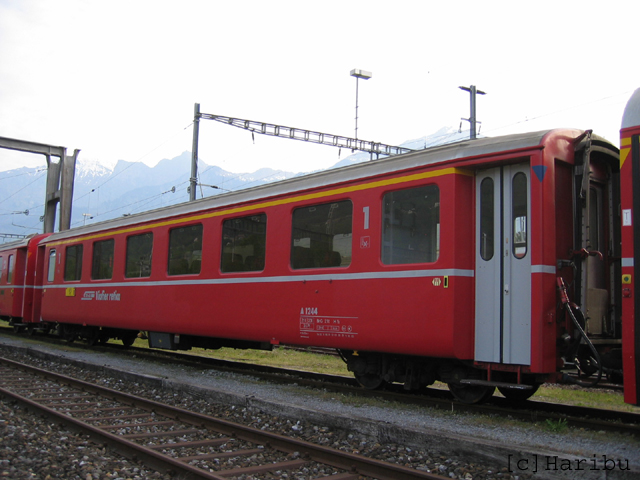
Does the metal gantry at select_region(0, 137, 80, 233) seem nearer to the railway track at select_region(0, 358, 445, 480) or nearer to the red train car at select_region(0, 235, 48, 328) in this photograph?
the red train car at select_region(0, 235, 48, 328)

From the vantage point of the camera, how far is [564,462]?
A: 4.18 m

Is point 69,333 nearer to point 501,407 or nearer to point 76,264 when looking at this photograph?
point 76,264

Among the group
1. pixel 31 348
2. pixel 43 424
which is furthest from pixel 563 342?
pixel 31 348

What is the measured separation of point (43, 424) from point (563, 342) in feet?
18.3

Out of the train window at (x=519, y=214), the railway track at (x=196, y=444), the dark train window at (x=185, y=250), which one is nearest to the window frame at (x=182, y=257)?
the dark train window at (x=185, y=250)

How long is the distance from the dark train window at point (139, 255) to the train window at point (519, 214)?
290 inches

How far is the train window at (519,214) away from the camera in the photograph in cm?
600

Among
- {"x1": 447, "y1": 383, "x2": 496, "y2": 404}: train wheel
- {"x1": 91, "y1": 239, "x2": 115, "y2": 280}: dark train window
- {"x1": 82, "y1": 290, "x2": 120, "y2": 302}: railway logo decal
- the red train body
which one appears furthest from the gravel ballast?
{"x1": 91, "y1": 239, "x2": 115, "y2": 280}: dark train window

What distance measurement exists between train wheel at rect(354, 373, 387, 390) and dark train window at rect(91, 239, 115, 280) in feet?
22.2

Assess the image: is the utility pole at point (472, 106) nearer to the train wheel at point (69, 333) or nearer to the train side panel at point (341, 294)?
the train side panel at point (341, 294)

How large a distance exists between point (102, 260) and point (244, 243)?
533 centimetres

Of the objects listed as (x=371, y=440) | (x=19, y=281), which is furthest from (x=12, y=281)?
(x=371, y=440)

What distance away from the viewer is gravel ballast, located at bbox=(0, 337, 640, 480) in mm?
4371

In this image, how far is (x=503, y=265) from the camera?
20.0 feet
